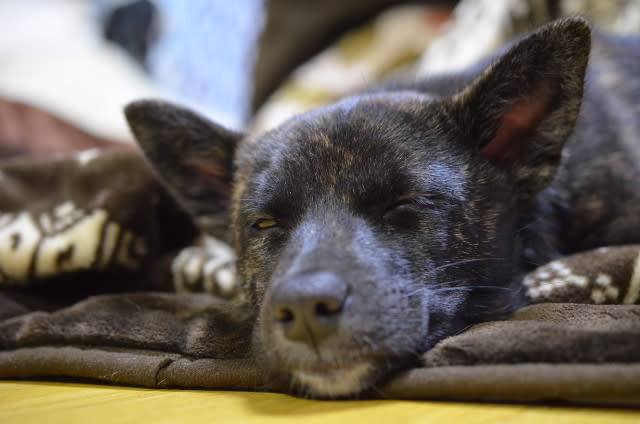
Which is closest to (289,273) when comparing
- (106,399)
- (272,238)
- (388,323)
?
(388,323)

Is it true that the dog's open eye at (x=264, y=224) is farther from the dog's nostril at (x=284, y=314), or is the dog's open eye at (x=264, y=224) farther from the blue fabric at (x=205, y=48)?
the blue fabric at (x=205, y=48)

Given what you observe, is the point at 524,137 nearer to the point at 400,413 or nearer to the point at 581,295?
the point at 581,295

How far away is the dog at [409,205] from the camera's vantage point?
1.05 metres

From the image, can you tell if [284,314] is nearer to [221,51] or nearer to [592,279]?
[592,279]

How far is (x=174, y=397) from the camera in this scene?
1135 millimetres

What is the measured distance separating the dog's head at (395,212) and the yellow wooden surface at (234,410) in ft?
0.27

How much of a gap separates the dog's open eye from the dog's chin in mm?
481

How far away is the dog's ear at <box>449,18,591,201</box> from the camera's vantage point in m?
1.35

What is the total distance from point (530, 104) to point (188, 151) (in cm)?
118

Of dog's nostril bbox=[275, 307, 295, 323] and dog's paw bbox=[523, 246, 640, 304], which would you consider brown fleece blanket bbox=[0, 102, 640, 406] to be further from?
dog's nostril bbox=[275, 307, 295, 323]

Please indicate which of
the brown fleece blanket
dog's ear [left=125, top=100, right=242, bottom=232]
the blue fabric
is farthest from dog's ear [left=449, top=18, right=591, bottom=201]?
the blue fabric

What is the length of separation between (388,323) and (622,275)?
2.32 ft

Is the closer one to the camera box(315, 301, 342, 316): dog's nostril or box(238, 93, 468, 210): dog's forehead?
box(315, 301, 342, 316): dog's nostril

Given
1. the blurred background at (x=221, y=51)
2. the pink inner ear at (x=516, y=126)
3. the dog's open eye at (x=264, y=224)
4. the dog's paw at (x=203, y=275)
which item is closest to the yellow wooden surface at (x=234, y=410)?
the dog's open eye at (x=264, y=224)
